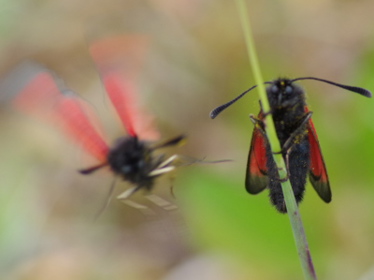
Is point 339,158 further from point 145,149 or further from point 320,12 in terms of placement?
point 320,12

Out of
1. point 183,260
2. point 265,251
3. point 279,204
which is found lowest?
point 183,260

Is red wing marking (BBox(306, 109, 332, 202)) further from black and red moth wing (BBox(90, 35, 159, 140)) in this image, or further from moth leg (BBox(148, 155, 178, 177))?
black and red moth wing (BBox(90, 35, 159, 140))

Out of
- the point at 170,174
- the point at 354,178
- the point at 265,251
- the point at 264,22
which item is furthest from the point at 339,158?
the point at 264,22

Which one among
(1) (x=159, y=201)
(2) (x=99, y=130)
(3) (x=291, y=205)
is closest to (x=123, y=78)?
(2) (x=99, y=130)

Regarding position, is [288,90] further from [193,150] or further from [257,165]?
[193,150]

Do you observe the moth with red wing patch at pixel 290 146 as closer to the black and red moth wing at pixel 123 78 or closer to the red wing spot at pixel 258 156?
the red wing spot at pixel 258 156
